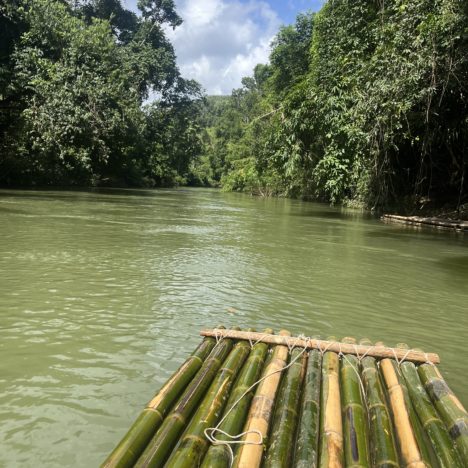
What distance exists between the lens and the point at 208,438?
2732 millimetres

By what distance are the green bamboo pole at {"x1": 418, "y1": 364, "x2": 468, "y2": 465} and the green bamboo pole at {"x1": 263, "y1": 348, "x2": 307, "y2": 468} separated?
931 mm

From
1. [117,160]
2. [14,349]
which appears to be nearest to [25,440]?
[14,349]

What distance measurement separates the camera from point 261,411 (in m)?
3.06

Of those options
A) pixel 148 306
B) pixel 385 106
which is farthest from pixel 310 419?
pixel 385 106

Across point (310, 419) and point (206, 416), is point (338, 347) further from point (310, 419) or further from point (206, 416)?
point (206, 416)

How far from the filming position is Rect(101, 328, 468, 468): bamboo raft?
104 inches

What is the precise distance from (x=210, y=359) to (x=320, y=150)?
2150cm

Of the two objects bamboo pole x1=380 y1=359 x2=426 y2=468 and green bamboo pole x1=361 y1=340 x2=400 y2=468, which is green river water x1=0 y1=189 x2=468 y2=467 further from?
green bamboo pole x1=361 y1=340 x2=400 y2=468

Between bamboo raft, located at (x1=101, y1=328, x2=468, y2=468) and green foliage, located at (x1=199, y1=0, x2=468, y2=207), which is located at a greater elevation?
green foliage, located at (x1=199, y1=0, x2=468, y2=207)

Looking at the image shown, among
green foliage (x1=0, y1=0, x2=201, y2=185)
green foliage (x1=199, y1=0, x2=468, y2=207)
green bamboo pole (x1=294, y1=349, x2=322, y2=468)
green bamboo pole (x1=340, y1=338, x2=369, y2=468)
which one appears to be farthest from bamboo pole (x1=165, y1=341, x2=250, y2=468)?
green foliage (x1=0, y1=0, x2=201, y2=185)

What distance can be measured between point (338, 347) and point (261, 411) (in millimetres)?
1266

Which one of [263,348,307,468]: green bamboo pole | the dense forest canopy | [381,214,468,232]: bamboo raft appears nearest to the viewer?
[263,348,307,468]: green bamboo pole

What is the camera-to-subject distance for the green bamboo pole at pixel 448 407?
2828mm

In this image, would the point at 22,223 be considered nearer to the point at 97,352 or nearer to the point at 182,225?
the point at 182,225
